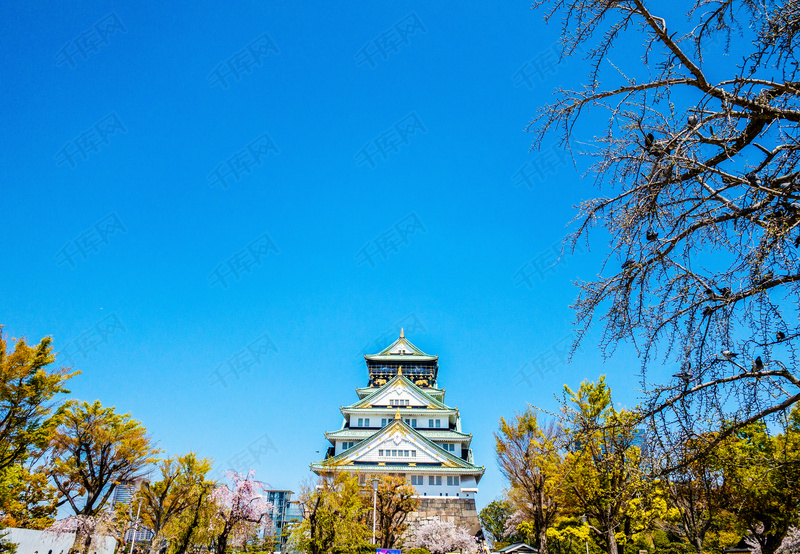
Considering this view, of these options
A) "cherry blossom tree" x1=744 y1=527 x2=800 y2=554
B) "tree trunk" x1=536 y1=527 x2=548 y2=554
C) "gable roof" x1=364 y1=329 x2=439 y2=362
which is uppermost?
"gable roof" x1=364 y1=329 x2=439 y2=362

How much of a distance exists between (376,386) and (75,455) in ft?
109

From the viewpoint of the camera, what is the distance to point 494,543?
6069cm

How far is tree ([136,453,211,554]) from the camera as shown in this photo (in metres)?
24.2

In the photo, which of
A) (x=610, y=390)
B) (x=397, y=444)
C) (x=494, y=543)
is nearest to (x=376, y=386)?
(x=397, y=444)

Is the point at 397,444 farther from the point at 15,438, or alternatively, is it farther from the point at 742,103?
the point at 742,103

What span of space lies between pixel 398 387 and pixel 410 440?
8125 millimetres

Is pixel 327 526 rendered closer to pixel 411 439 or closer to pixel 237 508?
pixel 237 508

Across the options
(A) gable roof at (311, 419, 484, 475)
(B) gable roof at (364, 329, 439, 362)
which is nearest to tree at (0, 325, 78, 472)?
(A) gable roof at (311, 419, 484, 475)

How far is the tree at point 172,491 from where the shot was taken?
79.4 ft

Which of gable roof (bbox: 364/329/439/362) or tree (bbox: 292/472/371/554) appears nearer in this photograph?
tree (bbox: 292/472/371/554)

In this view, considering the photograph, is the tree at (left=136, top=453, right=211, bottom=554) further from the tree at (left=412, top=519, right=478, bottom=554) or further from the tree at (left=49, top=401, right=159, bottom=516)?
the tree at (left=412, top=519, right=478, bottom=554)

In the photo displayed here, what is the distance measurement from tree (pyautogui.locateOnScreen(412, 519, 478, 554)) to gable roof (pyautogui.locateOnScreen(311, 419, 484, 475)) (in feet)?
17.3

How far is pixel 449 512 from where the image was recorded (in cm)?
3725

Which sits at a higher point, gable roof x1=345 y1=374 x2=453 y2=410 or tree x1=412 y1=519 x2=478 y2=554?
gable roof x1=345 y1=374 x2=453 y2=410
